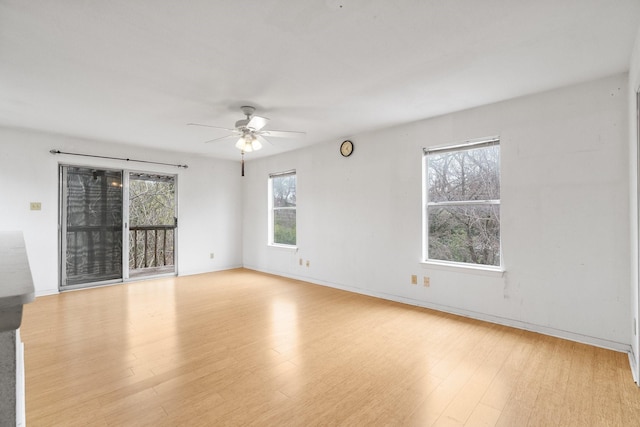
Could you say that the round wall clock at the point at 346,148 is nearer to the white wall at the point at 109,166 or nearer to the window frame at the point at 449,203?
the window frame at the point at 449,203

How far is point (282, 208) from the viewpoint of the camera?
20.0 feet

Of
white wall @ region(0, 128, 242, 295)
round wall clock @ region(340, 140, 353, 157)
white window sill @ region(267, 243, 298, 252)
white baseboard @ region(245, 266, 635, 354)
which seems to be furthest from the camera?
white window sill @ region(267, 243, 298, 252)

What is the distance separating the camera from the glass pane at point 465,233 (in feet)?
11.4

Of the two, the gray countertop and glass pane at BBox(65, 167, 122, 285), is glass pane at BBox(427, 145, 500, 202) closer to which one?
the gray countertop

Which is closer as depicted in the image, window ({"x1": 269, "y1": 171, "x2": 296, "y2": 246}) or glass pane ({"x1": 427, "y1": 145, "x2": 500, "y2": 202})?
glass pane ({"x1": 427, "y1": 145, "x2": 500, "y2": 202})

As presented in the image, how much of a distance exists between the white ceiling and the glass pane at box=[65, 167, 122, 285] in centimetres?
144

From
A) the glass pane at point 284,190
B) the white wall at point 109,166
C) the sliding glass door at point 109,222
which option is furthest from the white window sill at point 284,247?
the sliding glass door at point 109,222

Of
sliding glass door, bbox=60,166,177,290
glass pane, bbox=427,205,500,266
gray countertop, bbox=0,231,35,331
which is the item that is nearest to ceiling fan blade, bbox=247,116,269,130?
glass pane, bbox=427,205,500,266

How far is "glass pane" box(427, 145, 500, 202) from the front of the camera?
11.4ft

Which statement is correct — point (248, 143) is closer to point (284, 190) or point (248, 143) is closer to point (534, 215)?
point (284, 190)

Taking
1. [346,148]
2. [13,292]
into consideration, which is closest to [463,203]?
[346,148]

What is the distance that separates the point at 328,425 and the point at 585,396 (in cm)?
171

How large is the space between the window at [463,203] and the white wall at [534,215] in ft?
0.43

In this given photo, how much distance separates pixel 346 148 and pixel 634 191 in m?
3.21
